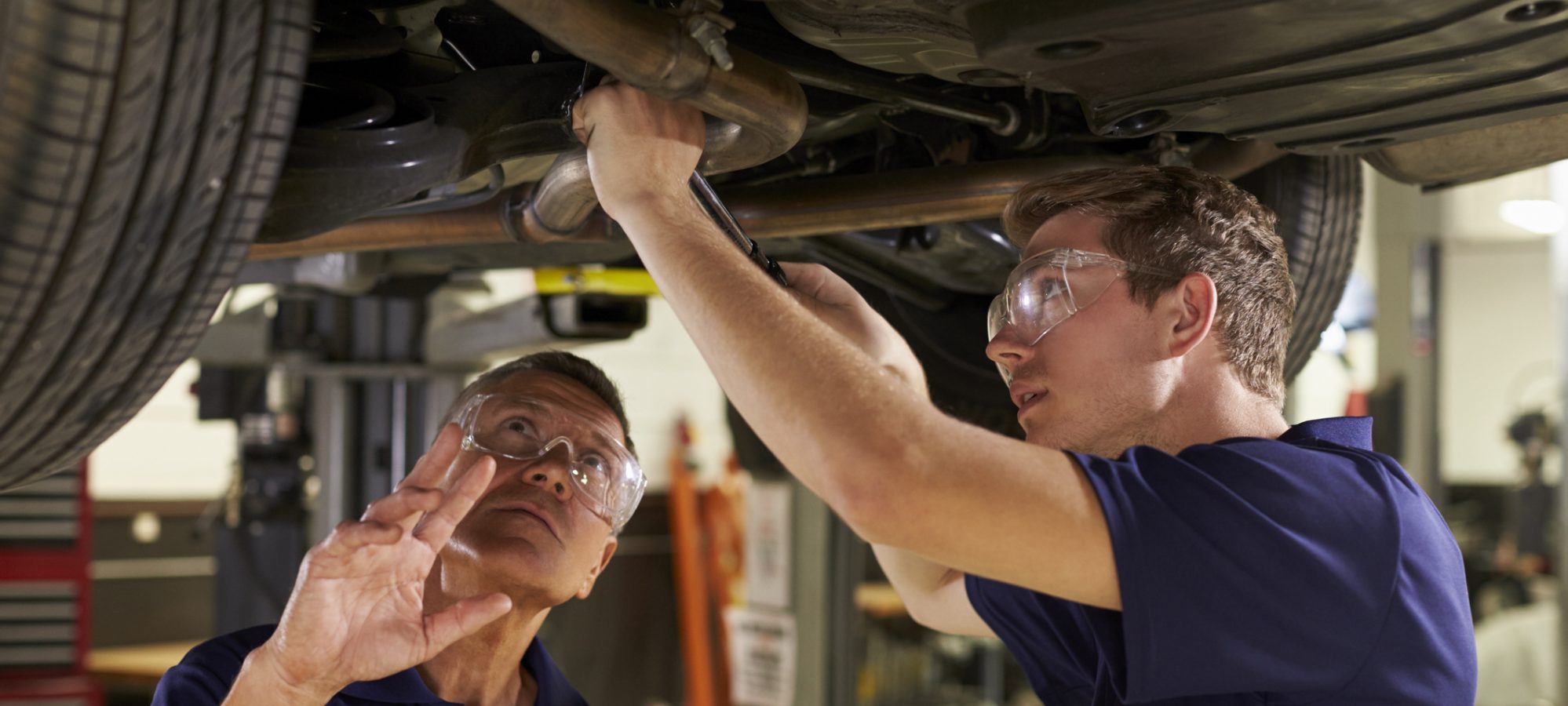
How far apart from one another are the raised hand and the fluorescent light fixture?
13.8ft

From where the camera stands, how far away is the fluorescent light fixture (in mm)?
4418

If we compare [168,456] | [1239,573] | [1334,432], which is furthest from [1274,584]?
[168,456]

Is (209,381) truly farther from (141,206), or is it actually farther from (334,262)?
(141,206)

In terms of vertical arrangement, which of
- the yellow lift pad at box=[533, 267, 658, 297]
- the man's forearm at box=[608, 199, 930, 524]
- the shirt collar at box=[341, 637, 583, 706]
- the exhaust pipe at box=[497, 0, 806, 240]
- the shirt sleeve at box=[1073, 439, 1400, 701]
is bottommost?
the shirt collar at box=[341, 637, 583, 706]

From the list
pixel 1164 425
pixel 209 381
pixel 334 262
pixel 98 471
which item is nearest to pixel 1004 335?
pixel 1164 425

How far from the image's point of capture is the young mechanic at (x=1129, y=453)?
2.94 ft

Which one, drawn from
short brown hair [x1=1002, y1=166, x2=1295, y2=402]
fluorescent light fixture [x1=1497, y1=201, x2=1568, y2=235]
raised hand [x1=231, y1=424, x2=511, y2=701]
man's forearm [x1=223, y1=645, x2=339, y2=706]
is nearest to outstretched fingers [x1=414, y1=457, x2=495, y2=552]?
raised hand [x1=231, y1=424, x2=511, y2=701]

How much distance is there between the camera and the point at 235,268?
33.3 inches

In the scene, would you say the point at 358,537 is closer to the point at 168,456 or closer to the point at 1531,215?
the point at 168,456

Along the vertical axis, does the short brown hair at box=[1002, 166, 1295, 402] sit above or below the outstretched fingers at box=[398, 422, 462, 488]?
above

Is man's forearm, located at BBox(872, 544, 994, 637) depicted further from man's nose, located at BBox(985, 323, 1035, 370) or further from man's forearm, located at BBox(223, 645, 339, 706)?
man's forearm, located at BBox(223, 645, 339, 706)

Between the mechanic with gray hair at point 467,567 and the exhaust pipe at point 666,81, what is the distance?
26cm

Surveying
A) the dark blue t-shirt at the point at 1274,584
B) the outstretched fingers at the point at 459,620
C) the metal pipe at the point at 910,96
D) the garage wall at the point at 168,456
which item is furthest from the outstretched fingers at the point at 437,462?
the garage wall at the point at 168,456

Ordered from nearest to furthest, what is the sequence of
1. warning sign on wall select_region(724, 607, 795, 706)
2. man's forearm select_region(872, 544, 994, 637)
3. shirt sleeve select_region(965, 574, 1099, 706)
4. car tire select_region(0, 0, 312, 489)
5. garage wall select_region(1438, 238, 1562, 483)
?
1. car tire select_region(0, 0, 312, 489)
2. shirt sleeve select_region(965, 574, 1099, 706)
3. man's forearm select_region(872, 544, 994, 637)
4. warning sign on wall select_region(724, 607, 795, 706)
5. garage wall select_region(1438, 238, 1562, 483)
